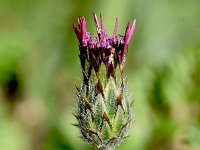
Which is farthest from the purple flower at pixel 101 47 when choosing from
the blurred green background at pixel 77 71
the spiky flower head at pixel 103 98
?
the blurred green background at pixel 77 71

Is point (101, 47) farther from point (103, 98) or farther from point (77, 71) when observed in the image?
point (77, 71)

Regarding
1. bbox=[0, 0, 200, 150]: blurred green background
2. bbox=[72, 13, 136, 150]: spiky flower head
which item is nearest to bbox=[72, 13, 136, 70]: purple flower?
bbox=[72, 13, 136, 150]: spiky flower head

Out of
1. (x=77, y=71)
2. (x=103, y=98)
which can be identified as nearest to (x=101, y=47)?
(x=103, y=98)

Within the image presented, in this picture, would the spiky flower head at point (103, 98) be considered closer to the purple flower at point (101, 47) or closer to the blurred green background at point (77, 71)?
the purple flower at point (101, 47)

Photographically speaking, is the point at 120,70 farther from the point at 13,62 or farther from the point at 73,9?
the point at 73,9

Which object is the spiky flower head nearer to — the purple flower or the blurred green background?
the purple flower

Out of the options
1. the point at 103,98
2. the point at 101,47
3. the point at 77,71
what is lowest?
the point at 103,98

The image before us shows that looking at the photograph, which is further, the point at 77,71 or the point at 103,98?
the point at 77,71
